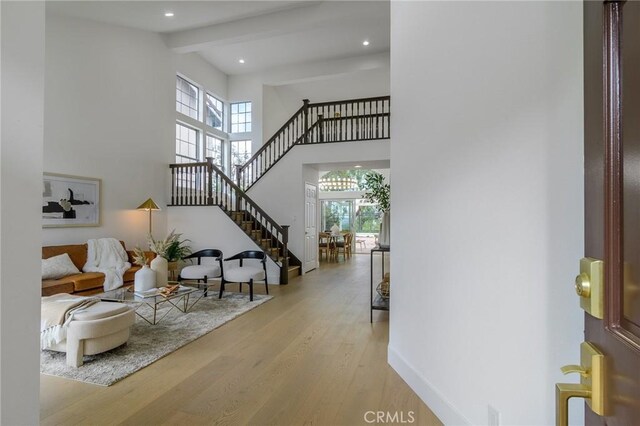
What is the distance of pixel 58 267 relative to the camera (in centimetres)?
464

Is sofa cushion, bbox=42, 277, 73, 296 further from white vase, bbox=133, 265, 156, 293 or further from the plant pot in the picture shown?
the plant pot

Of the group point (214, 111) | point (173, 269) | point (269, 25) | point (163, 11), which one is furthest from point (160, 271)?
point (214, 111)

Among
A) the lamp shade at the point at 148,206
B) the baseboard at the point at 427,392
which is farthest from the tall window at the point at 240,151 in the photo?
the baseboard at the point at 427,392

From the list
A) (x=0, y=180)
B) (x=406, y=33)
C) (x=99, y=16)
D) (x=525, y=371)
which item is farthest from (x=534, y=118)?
(x=99, y=16)

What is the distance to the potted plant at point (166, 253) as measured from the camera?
414 centimetres

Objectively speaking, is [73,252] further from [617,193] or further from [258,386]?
[617,193]

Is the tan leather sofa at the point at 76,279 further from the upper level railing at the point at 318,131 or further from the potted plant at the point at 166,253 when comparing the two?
the upper level railing at the point at 318,131

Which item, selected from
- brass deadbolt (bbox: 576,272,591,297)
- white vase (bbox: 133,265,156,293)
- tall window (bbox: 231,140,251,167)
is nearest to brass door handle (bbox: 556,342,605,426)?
brass deadbolt (bbox: 576,272,591,297)

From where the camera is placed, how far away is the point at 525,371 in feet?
4.83

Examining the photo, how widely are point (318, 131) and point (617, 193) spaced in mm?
7412

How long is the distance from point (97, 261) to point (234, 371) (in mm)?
4031

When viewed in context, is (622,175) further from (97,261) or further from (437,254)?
(97,261)

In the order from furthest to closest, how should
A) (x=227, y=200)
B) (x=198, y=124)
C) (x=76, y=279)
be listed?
(x=198, y=124) → (x=227, y=200) → (x=76, y=279)

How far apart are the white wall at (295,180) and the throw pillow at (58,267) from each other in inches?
153
